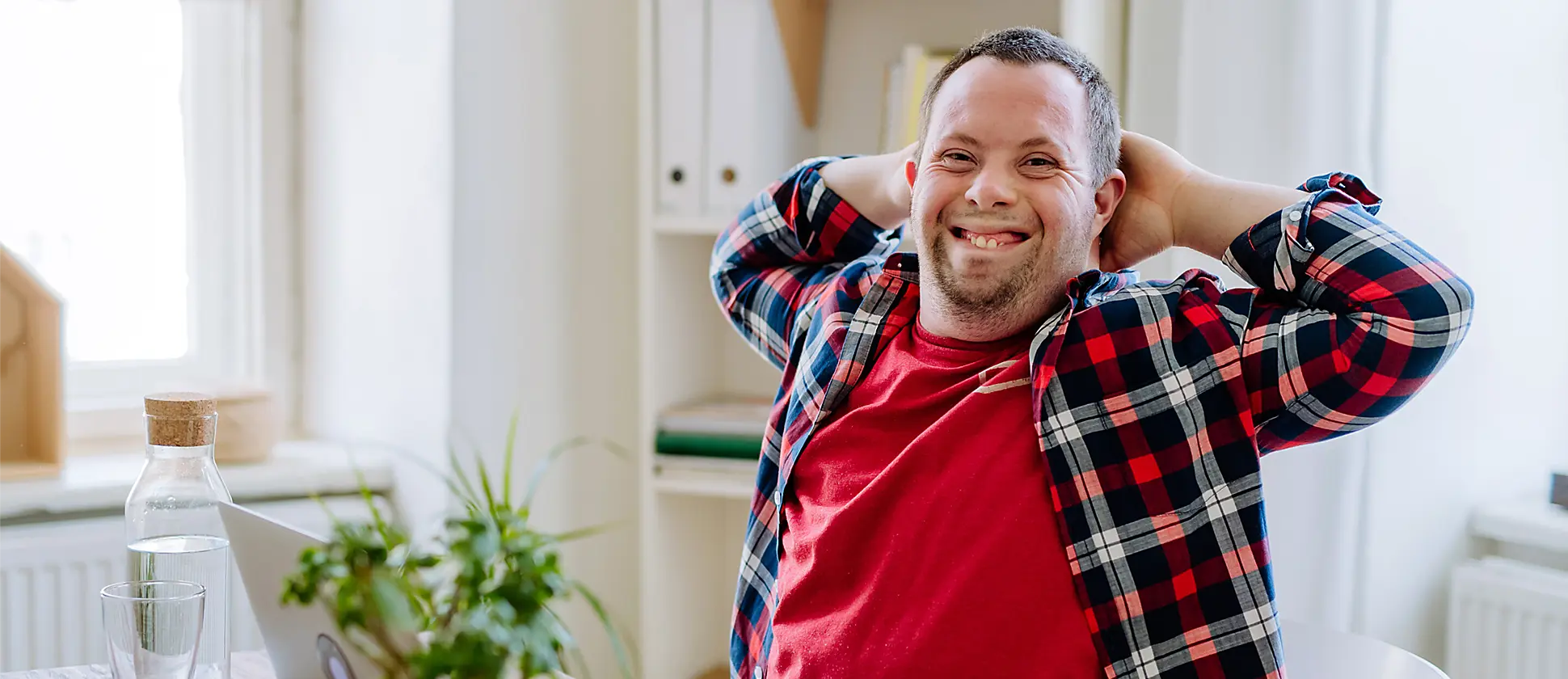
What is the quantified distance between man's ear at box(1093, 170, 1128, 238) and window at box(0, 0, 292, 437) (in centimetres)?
157

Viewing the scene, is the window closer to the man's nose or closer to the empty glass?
the empty glass

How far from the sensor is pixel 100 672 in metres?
1.11

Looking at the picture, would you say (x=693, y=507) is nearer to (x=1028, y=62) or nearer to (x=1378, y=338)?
(x=1028, y=62)

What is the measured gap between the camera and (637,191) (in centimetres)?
233

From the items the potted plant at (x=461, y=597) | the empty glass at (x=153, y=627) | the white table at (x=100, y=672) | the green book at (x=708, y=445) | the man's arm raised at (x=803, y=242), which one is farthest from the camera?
the green book at (x=708, y=445)

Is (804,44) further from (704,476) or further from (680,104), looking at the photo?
(704,476)

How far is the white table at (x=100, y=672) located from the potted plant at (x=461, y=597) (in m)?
0.50

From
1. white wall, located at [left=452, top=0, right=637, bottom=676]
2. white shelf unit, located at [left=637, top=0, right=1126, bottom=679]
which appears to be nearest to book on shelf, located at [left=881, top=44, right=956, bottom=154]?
white shelf unit, located at [left=637, top=0, right=1126, bottom=679]

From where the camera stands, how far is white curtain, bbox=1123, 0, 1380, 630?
1.64 metres

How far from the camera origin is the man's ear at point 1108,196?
1.30m

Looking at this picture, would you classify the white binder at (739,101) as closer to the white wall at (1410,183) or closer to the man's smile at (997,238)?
the white wall at (1410,183)

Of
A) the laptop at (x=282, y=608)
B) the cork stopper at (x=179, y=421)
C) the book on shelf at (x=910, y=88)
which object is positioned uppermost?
the book on shelf at (x=910, y=88)

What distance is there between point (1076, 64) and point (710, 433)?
1042 mm

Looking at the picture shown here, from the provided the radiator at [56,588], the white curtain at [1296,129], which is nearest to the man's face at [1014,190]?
the white curtain at [1296,129]
